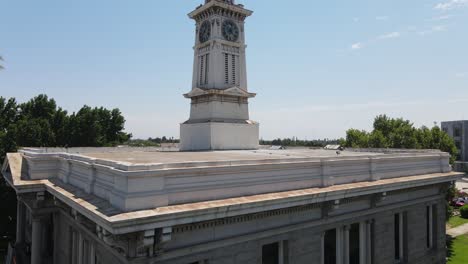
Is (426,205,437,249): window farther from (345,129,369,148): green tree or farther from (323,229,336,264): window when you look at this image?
(345,129,369,148): green tree

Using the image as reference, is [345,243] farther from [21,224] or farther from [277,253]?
[21,224]

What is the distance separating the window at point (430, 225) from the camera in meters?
18.8

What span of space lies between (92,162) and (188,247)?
4307 millimetres

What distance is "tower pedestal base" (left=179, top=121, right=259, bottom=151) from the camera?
1067 inches

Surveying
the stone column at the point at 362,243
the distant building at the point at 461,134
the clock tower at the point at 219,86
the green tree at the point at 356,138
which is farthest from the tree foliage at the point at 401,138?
the distant building at the point at 461,134

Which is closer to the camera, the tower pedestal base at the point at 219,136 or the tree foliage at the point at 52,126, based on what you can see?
the tower pedestal base at the point at 219,136

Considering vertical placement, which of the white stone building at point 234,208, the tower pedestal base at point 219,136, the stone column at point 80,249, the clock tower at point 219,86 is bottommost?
the stone column at point 80,249

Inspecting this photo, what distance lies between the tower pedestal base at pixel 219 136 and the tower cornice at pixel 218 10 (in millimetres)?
9640

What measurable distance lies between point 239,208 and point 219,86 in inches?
772

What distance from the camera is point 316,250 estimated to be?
13.1 m

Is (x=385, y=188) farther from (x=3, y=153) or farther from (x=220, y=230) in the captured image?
(x=3, y=153)

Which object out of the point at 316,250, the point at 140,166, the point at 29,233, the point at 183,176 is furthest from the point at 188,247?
the point at 29,233

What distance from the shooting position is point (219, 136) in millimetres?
27297

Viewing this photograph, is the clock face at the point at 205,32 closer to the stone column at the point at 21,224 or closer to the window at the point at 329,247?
the stone column at the point at 21,224
